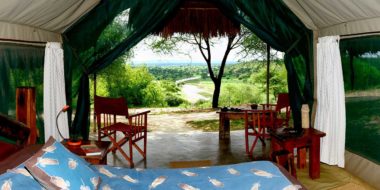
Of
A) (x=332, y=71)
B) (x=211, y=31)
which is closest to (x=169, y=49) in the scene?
(x=211, y=31)

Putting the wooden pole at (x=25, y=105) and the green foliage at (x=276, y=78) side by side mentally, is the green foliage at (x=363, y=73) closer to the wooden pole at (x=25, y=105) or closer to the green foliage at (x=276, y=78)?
the wooden pole at (x=25, y=105)

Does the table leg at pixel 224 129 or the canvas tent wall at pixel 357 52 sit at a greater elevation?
the canvas tent wall at pixel 357 52

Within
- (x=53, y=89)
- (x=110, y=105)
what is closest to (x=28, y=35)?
(x=53, y=89)

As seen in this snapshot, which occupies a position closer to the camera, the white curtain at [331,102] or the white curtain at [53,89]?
the white curtain at [53,89]

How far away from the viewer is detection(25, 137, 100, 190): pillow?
246 centimetres

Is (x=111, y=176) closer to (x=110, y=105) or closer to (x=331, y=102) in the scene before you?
(x=110, y=105)

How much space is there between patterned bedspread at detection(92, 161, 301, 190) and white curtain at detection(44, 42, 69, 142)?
71.4 inches

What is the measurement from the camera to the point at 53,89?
4.85 metres

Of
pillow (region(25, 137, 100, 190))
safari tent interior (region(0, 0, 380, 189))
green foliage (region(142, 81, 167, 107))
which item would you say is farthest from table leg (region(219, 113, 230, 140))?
green foliage (region(142, 81, 167, 107))

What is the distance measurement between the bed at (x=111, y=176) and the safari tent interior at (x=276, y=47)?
4.65 ft

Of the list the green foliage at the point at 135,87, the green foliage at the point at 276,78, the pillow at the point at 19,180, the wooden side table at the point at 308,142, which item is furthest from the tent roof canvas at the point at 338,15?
the green foliage at the point at 276,78

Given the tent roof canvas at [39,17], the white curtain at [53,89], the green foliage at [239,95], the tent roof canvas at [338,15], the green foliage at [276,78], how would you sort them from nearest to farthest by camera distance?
the tent roof canvas at [39,17]
the tent roof canvas at [338,15]
the white curtain at [53,89]
the green foliage at [276,78]
the green foliage at [239,95]

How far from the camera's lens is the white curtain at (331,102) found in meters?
4.89

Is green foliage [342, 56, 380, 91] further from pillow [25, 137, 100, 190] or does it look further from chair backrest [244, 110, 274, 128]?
pillow [25, 137, 100, 190]
